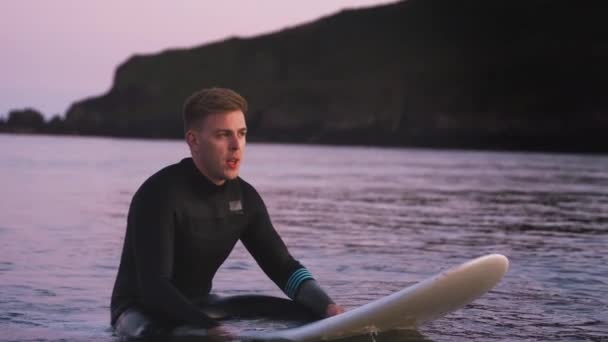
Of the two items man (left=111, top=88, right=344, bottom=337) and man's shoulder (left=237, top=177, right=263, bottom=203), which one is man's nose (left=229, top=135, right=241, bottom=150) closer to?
man (left=111, top=88, right=344, bottom=337)

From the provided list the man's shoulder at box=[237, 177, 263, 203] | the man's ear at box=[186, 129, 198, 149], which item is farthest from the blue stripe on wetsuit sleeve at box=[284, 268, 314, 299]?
the man's ear at box=[186, 129, 198, 149]

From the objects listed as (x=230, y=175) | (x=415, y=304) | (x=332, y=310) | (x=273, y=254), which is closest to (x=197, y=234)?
(x=230, y=175)

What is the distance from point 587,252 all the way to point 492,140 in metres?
127

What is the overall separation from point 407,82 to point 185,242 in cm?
15331

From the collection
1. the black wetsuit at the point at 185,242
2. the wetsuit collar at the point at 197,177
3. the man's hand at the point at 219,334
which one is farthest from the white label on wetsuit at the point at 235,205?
the man's hand at the point at 219,334

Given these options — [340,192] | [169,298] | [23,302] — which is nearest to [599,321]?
[169,298]

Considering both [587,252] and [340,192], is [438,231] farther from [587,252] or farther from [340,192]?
[340,192]

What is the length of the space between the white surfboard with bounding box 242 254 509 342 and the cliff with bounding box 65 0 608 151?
121 m

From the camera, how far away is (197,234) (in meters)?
6.14

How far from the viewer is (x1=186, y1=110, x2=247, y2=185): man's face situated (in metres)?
5.93

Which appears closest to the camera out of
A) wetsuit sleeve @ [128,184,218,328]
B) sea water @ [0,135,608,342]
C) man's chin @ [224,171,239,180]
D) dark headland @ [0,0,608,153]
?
wetsuit sleeve @ [128,184,218,328]

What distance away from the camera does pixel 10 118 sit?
572 feet

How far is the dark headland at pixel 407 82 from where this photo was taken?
140125 mm

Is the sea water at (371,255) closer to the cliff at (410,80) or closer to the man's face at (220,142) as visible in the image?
the man's face at (220,142)
